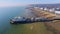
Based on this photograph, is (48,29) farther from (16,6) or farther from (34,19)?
(16,6)

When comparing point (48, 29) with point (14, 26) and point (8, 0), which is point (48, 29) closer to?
point (14, 26)

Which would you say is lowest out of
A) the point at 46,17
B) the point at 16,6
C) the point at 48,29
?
the point at 48,29

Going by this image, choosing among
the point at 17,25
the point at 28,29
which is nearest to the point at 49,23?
the point at 28,29

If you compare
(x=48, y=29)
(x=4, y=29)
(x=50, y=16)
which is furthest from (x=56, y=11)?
(x=4, y=29)

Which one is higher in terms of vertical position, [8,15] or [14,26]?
[8,15]

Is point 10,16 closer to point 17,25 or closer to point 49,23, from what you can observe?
point 17,25

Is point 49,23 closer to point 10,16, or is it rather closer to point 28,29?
point 28,29

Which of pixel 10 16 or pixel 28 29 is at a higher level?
pixel 10 16

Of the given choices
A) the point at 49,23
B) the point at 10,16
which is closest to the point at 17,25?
the point at 10,16
